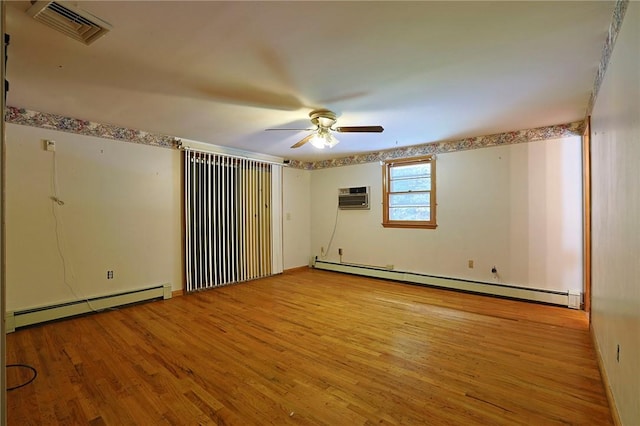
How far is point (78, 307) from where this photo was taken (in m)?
3.51

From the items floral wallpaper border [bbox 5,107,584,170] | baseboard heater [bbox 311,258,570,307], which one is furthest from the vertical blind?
baseboard heater [bbox 311,258,570,307]

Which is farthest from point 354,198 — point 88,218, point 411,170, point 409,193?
point 88,218

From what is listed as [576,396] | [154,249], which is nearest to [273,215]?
[154,249]

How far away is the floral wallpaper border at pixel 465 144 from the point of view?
3.79 m

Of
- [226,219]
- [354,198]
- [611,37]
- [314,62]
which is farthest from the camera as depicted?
[354,198]

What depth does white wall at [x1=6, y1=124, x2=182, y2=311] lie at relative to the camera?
3.19 metres

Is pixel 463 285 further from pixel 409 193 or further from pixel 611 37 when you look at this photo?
pixel 611 37

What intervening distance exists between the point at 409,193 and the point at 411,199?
0.11 m

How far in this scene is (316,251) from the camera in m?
6.57

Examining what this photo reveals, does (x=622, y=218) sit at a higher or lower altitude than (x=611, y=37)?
lower

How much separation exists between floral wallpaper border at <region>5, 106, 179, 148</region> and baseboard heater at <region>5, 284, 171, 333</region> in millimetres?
2069

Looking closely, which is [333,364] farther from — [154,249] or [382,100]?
[154,249]

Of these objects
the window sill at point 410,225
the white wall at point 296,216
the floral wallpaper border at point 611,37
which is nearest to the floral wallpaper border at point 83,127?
the white wall at point 296,216

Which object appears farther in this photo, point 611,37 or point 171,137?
point 171,137
